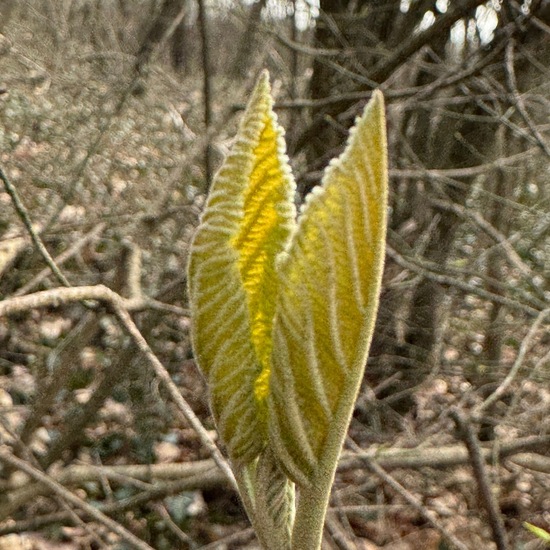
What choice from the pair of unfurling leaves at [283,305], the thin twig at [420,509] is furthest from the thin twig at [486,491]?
the pair of unfurling leaves at [283,305]

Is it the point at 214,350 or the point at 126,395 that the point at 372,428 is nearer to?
the point at 126,395

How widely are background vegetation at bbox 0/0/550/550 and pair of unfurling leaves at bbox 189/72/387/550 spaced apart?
1.86 m

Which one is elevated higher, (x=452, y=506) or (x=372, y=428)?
(x=372, y=428)

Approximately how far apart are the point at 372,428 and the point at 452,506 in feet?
1.97

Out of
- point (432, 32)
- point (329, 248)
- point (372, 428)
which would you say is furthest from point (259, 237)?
point (372, 428)

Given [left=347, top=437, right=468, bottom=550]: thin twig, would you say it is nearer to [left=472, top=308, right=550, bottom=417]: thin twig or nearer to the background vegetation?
[left=472, top=308, right=550, bottom=417]: thin twig

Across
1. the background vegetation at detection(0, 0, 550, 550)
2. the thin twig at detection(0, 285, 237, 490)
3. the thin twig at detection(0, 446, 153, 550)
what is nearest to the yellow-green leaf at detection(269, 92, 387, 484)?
the thin twig at detection(0, 285, 237, 490)

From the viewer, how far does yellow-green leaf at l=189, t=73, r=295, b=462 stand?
0.47 meters

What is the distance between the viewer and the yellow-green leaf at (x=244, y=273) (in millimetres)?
465

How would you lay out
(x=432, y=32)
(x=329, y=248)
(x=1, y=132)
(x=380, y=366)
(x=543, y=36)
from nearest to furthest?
(x=329, y=248) → (x=432, y=32) → (x=543, y=36) → (x=1, y=132) → (x=380, y=366)

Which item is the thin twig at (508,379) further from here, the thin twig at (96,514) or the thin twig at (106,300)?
the thin twig at (106,300)

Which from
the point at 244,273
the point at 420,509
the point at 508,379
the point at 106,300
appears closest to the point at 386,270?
the point at 508,379

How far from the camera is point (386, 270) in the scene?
12.3 ft

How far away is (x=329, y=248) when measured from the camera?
1.32 ft
